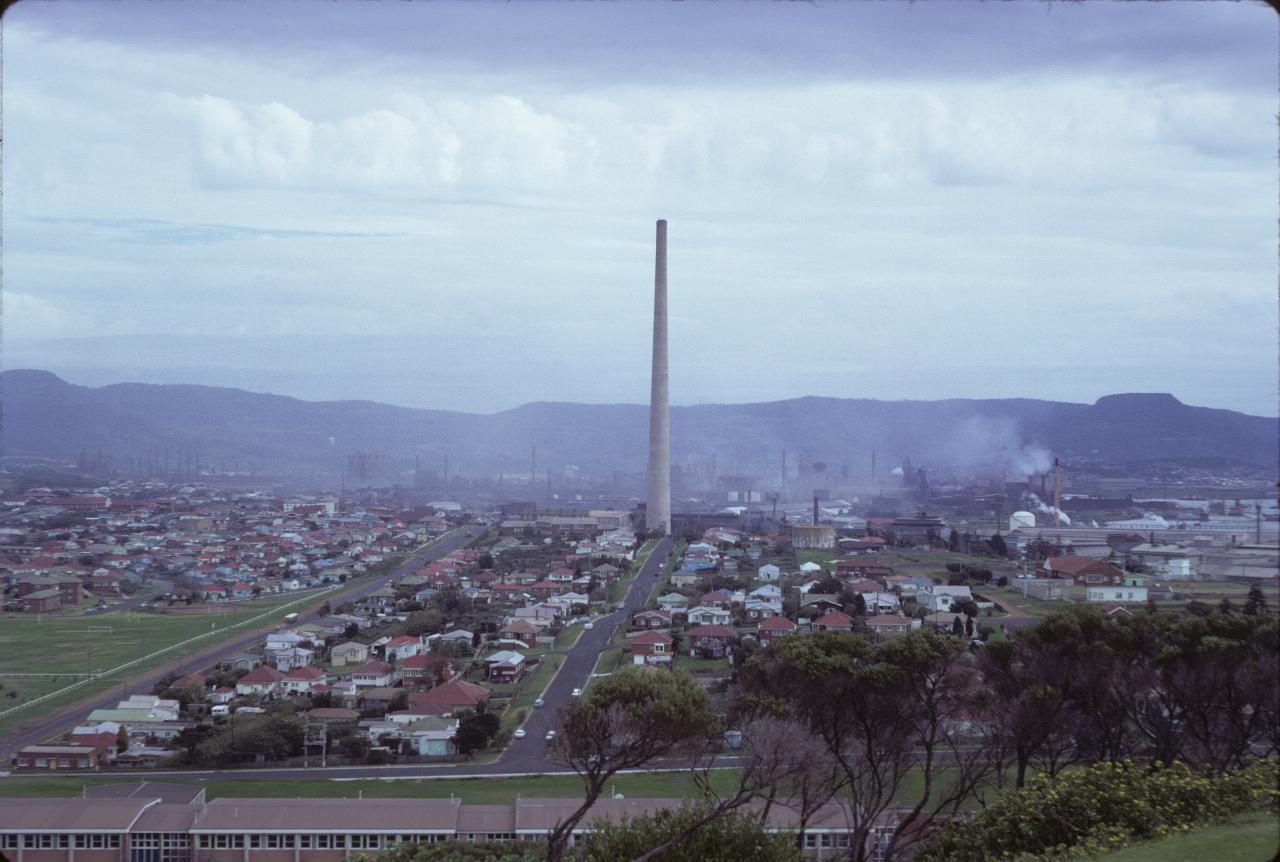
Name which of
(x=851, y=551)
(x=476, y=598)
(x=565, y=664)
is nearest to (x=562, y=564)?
(x=476, y=598)

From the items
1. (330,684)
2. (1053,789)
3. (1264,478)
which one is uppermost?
(1264,478)

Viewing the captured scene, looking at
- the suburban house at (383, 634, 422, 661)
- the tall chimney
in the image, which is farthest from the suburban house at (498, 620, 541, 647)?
the tall chimney

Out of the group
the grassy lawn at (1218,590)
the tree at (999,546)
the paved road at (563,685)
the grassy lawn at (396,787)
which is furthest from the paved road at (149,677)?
the grassy lawn at (1218,590)

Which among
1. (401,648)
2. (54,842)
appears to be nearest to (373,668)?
(401,648)

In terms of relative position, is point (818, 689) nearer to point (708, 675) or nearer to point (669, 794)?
point (669, 794)

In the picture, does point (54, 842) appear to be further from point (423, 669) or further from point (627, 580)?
point (627, 580)

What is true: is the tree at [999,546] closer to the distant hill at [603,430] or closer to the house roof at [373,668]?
the distant hill at [603,430]

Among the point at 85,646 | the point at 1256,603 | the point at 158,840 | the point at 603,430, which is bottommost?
the point at 85,646
